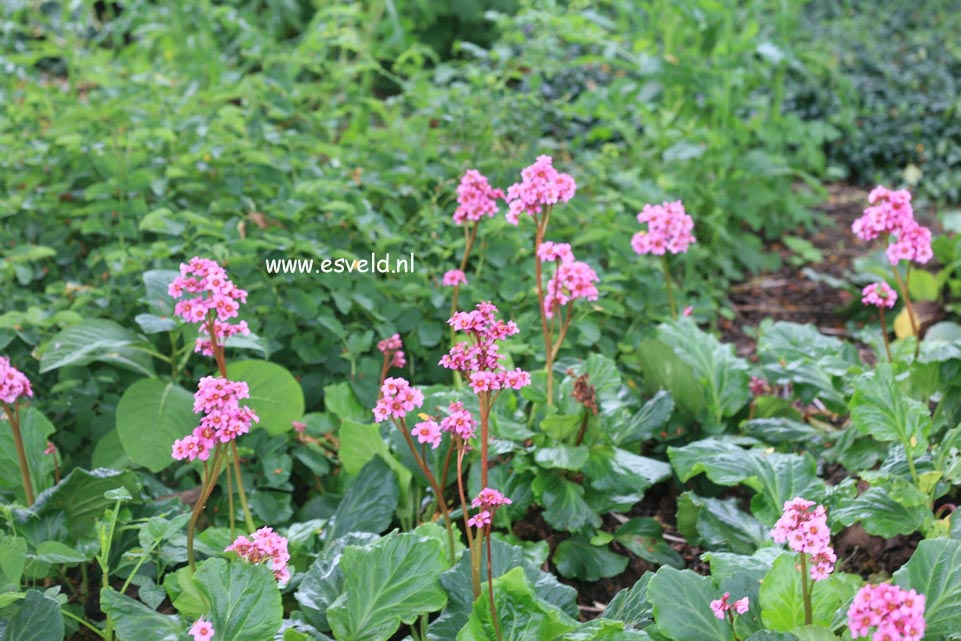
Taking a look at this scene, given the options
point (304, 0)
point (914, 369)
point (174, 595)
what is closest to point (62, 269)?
point (174, 595)

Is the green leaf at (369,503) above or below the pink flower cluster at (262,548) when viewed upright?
below

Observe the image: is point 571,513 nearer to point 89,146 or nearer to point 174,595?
point 174,595

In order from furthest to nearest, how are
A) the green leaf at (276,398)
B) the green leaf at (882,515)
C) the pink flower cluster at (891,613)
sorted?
1. the green leaf at (276,398)
2. the green leaf at (882,515)
3. the pink flower cluster at (891,613)

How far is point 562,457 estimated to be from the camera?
7.42ft

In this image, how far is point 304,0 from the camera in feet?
22.2

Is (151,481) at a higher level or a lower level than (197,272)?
lower

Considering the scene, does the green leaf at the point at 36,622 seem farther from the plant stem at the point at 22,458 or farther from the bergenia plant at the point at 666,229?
the bergenia plant at the point at 666,229

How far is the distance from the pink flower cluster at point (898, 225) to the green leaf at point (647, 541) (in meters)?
0.86

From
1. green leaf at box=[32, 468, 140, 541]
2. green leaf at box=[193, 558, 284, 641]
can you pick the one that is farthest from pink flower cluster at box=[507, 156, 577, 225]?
green leaf at box=[32, 468, 140, 541]

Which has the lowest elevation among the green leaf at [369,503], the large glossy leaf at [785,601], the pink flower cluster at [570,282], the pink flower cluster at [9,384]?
the green leaf at [369,503]

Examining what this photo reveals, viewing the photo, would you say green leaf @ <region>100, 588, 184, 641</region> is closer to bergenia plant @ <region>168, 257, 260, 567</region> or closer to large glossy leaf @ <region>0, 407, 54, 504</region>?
bergenia plant @ <region>168, 257, 260, 567</region>

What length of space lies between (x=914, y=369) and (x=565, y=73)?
358 cm

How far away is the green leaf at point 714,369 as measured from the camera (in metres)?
2.71

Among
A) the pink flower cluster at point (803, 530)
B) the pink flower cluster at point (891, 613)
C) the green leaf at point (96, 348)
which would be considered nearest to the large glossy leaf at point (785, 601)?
the pink flower cluster at point (803, 530)
